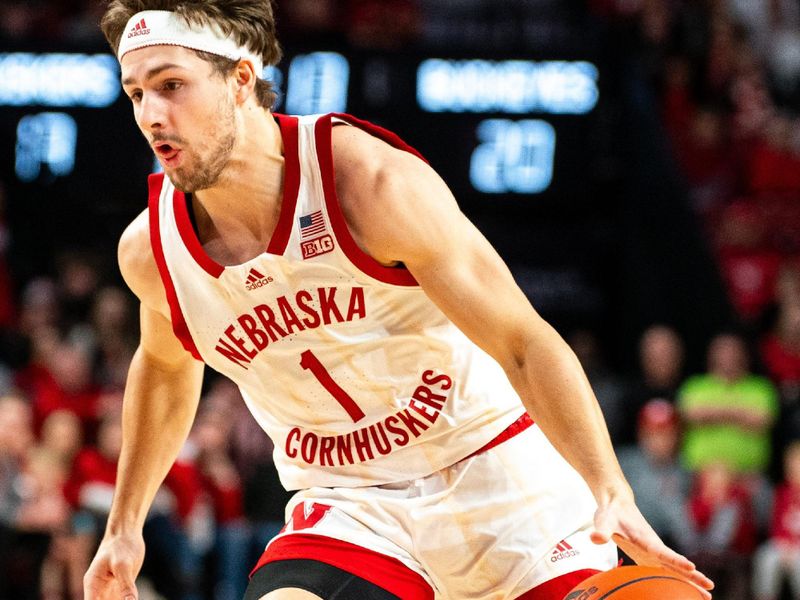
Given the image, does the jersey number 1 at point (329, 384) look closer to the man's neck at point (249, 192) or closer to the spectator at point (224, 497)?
the man's neck at point (249, 192)

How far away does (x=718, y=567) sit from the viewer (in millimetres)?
8055

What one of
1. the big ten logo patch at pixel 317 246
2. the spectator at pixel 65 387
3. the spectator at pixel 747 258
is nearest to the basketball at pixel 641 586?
the big ten logo patch at pixel 317 246

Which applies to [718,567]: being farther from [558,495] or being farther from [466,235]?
[466,235]

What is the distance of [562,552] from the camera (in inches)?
142

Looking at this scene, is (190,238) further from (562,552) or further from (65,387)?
(65,387)

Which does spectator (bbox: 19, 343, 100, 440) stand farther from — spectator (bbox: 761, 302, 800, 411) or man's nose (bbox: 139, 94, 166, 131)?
man's nose (bbox: 139, 94, 166, 131)

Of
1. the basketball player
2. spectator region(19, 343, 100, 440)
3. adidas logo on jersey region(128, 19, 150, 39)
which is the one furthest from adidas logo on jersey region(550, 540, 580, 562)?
spectator region(19, 343, 100, 440)

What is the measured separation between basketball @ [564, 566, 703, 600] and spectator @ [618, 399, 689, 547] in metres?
5.37

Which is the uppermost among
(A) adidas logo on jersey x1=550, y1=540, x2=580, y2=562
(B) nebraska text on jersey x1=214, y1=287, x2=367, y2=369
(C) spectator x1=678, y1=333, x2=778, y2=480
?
(B) nebraska text on jersey x1=214, y1=287, x2=367, y2=369

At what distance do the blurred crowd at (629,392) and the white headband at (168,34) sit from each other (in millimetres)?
4734

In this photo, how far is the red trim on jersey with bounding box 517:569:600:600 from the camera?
3.53 meters

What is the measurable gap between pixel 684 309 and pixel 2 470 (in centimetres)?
568

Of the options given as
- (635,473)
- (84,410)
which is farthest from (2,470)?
(635,473)

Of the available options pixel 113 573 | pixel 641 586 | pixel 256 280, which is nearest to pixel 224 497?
pixel 113 573
